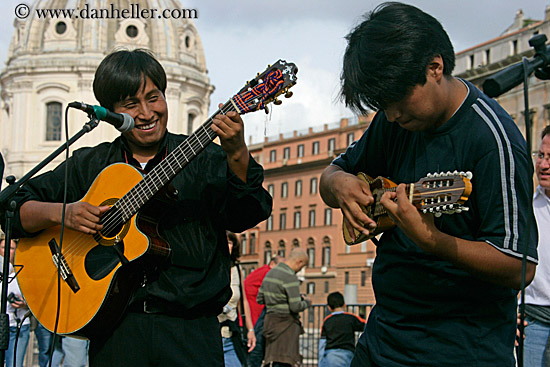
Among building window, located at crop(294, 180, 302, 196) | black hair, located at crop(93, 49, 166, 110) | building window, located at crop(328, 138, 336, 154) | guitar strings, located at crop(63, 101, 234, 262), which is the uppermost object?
building window, located at crop(328, 138, 336, 154)

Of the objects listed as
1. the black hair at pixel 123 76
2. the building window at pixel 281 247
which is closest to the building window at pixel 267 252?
the building window at pixel 281 247

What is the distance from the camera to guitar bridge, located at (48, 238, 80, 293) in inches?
152

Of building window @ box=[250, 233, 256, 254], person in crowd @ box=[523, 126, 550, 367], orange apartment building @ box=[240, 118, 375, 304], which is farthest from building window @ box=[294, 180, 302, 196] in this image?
person in crowd @ box=[523, 126, 550, 367]

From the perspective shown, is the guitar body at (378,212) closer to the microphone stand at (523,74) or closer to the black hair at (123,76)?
the microphone stand at (523,74)

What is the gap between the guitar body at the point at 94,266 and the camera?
3619mm

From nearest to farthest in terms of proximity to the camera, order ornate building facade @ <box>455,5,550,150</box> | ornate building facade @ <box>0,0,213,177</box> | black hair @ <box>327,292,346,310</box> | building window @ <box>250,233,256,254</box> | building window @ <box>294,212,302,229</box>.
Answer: black hair @ <box>327,292,346,310</box>, ornate building facade @ <box>455,5,550,150</box>, ornate building facade @ <box>0,0,213,177</box>, building window @ <box>294,212,302,229</box>, building window @ <box>250,233,256,254</box>

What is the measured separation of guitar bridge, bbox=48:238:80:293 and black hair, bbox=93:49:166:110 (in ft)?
2.35

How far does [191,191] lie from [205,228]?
0.60 ft

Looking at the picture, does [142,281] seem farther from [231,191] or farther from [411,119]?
[411,119]

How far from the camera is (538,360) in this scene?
4586mm

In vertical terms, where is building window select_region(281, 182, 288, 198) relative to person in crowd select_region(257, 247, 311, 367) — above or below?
above

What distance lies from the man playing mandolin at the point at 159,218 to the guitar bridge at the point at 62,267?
0.02 meters

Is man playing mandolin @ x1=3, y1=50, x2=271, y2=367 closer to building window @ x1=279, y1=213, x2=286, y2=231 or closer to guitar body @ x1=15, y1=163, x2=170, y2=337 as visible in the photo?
guitar body @ x1=15, y1=163, x2=170, y2=337

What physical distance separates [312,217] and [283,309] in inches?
2893
